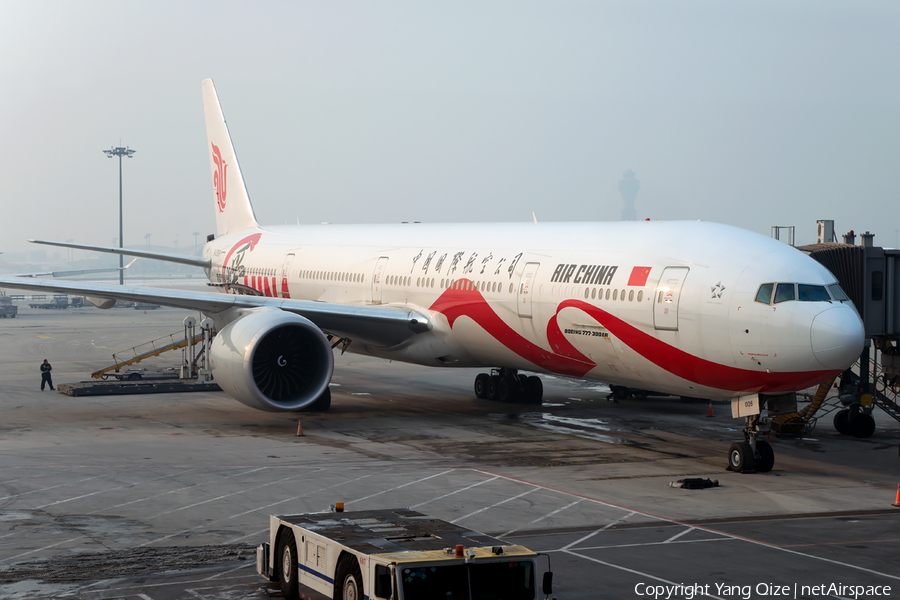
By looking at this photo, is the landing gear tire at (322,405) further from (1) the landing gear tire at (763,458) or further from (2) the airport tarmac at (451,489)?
(1) the landing gear tire at (763,458)

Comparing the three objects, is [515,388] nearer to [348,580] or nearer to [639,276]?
[639,276]

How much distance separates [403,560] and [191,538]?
5.14 meters

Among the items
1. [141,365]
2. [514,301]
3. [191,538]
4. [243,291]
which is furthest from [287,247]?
[191,538]

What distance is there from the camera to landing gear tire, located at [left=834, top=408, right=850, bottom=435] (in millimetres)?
22938

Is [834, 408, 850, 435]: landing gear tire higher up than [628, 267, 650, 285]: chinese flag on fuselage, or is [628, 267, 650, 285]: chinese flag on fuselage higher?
[628, 267, 650, 285]: chinese flag on fuselage

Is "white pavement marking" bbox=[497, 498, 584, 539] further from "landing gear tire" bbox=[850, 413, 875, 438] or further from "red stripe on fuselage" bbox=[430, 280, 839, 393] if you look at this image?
"landing gear tire" bbox=[850, 413, 875, 438]

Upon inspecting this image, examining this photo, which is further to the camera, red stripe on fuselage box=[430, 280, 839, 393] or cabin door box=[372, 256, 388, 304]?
cabin door box=[372, 256, 388, 304]

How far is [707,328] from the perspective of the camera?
17469 millimetres

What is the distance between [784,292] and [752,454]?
3105 millimetres

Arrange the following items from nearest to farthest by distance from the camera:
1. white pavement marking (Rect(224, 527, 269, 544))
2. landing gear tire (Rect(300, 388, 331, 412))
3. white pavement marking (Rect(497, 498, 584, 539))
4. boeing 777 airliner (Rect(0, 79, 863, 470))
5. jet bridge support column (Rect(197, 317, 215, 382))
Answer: white pavement marking (Rect(224, 527, 269, 544)) < white pavement marking (Rect(497, 498, 584, 539)) < boeing 777 airliner (Rect(0, 79, 863, 470)) < landing gear tire (Rect(300, 388, 331, 412)) < jet bridge support column (Rect(197, 317, 215, 382))

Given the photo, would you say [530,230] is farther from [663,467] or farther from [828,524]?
[828,524]

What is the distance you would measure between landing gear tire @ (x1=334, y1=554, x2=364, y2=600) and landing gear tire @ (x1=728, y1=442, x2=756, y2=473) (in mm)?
10082

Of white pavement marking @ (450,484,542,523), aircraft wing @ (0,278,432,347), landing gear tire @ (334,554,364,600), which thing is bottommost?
white pavement marking @ (450,484,542,523)

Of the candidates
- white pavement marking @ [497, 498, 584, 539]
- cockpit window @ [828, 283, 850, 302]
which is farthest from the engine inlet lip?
cockpit window @ [828, 283, 850, 302]
